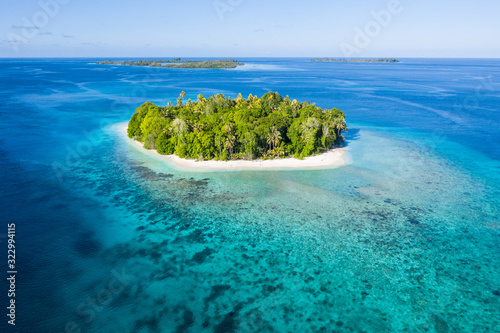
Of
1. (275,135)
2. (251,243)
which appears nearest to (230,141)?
(275,135)

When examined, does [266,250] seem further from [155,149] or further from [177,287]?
[155,149]

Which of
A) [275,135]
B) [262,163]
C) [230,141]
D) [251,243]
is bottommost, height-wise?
[251,243]

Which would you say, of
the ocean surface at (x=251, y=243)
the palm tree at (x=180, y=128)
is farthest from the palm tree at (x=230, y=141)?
the palm tree at (x=180, y=128)

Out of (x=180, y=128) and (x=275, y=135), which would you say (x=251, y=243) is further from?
(x=180, y=128)

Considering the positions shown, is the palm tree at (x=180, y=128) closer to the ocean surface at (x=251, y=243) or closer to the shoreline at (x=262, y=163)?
the shoreline at (x=262, y=163)

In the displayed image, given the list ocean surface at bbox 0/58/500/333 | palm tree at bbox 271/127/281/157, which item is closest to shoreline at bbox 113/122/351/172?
ocean surface at bbox 0/58/500/333

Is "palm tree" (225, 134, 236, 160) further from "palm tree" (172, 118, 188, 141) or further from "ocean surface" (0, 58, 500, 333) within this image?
"palm tree" (172, 118, 188, 141)

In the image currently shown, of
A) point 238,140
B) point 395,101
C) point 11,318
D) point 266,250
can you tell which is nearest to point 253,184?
point 238,140
